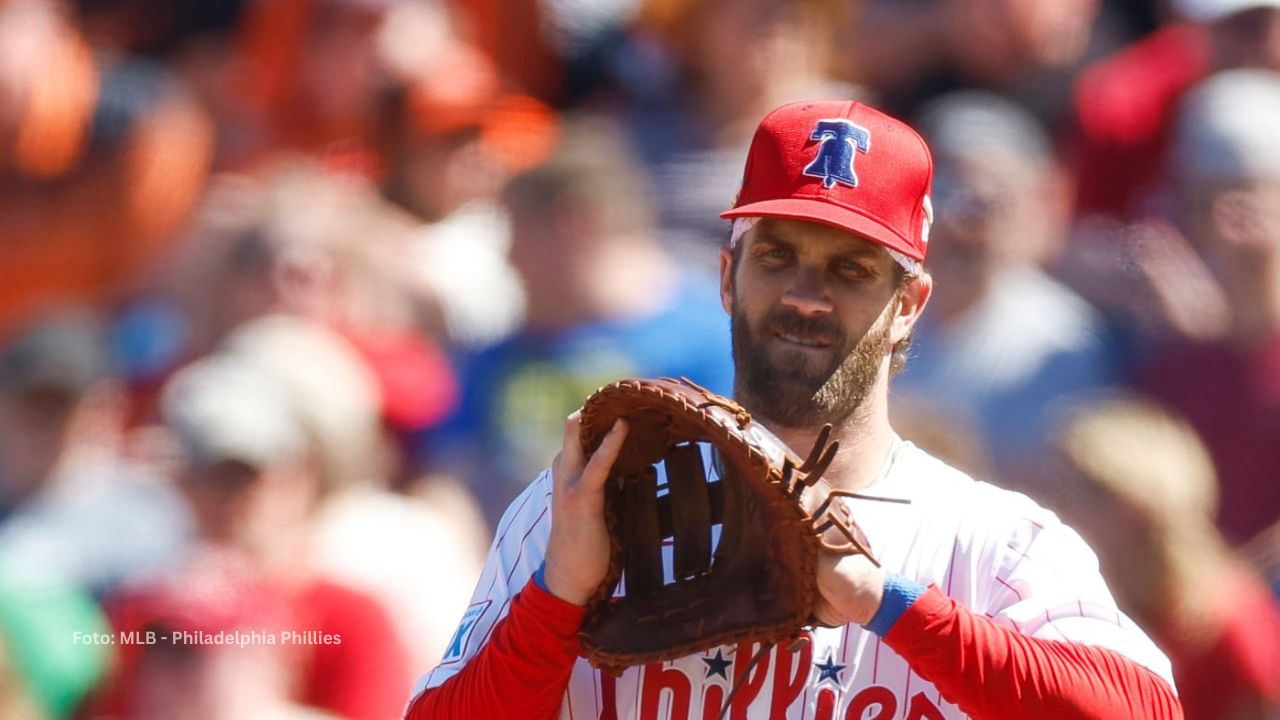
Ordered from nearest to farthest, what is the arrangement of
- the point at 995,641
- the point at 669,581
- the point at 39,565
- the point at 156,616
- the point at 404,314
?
1. the point at 995,641
2. the point at 669,581
3. the point at 156,616
4. the point at 39,565
5. the point at 404,314

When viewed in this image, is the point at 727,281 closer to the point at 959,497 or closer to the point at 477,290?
the point at 959,497

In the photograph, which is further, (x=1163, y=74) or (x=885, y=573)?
(x=1163, y=74)

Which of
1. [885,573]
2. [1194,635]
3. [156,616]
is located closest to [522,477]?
[156,616]

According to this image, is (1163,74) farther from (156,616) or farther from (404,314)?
(156,616)

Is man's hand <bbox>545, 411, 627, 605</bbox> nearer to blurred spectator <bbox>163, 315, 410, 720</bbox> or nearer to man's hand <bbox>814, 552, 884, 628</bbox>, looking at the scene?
man's hand <bbox>814, 552, 884, 628</bbox>

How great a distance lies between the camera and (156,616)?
435cm

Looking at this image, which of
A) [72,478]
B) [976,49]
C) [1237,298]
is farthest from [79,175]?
[1237,298]

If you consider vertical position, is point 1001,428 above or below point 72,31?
below

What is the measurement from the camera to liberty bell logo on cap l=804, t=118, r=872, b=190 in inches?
117

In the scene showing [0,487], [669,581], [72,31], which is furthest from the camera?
[72,31]

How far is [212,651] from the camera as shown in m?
4.20

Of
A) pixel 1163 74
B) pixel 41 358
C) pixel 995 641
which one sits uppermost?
pixel 1163 74

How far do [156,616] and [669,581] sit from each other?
178 cm

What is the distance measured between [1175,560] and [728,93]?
6.37ft
